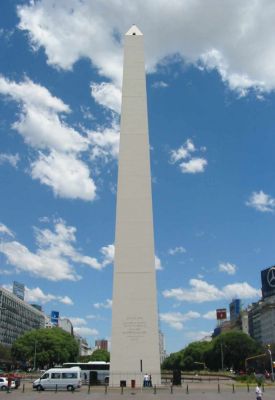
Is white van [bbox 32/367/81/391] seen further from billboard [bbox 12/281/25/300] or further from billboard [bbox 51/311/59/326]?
billboard [bbox 51/311/59/326]

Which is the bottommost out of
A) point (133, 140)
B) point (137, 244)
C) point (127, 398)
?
point (127, 398)

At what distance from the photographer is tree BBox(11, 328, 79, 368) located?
96.0 metres

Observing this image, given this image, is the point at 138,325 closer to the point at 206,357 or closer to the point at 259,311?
the point at 206,357

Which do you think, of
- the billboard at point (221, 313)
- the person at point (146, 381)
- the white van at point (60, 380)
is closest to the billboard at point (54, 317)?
the billboard at point (221, 313)

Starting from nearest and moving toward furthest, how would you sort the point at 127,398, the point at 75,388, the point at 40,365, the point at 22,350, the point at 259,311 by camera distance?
the point at 127,398
the point at 75,388
the point at 22,350
the point at 40,365
the point at 259,311

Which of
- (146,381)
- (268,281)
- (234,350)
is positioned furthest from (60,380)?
(268,281)

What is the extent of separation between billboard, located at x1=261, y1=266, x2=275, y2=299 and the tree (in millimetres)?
47640

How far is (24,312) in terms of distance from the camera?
5271 inches

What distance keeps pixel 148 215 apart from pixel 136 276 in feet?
18.5

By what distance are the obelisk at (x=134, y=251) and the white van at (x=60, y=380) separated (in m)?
3.16

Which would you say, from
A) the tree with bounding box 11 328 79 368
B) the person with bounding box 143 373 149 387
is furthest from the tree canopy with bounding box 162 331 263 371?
the person with bounding box 143 373 149 387

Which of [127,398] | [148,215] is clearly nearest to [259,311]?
[148,215]

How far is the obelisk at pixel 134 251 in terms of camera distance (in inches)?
1612

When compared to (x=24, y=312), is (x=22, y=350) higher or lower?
lower
